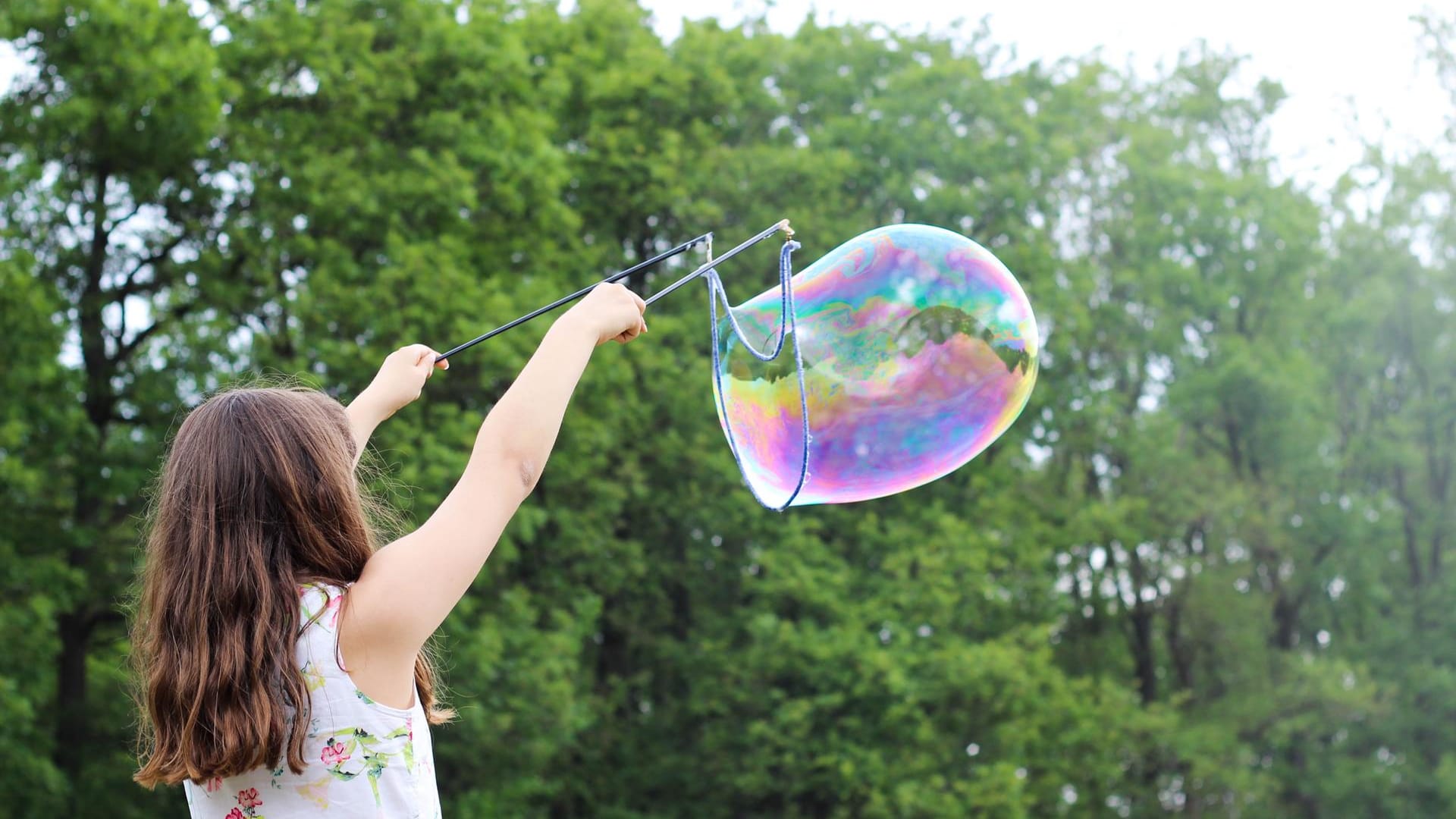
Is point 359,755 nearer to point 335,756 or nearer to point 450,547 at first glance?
point 335,756

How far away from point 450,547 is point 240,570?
304 millimetres

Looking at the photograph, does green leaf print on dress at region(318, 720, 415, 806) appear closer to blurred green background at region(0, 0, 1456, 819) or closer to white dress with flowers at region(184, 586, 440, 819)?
white dress with flowers at region(184, 586, 440, 819)

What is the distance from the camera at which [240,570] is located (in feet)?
6.29

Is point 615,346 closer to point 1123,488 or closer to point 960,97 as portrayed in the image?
point 960,97

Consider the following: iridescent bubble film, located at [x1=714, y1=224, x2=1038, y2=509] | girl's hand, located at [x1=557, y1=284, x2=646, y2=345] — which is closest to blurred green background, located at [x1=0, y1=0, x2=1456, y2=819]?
iridescent bubble film, located at [x1=714, y1=224, x2=1038, y2=509]

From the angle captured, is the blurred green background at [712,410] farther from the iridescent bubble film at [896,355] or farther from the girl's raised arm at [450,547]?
the girl's raised arm at [450,547]

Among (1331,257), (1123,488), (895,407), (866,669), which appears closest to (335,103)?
(866,669)

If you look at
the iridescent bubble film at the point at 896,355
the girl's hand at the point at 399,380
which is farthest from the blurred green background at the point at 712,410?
the girl's hand at the point at 399,380

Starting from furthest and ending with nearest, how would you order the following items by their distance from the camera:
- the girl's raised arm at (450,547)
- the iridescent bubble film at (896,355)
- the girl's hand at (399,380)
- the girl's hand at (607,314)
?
the iridescent bubble film at (896,355) < the girl's hand at (399,380) < the girl's hand at (607,314) < the girl's raised arm at (450,547)

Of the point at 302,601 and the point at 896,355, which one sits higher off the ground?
the point at 896,355

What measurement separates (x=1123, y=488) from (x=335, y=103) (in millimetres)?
12461

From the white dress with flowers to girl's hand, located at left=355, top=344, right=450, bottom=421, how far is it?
2.65 ft

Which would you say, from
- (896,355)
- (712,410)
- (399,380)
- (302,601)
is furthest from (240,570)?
(712,410)

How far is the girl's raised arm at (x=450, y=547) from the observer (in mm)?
1816
